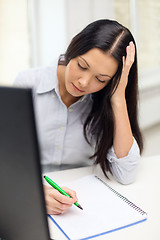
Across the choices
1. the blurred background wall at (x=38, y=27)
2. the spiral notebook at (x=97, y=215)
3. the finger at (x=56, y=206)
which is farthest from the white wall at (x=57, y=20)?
A: the finger at (x=56, y=206)

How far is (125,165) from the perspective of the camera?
1071 millimetres

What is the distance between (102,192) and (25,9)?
1.23m

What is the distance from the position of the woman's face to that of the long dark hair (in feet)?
0.06

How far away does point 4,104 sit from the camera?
0.34m

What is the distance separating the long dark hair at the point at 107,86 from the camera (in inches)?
39.0

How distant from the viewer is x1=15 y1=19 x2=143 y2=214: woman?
99cm

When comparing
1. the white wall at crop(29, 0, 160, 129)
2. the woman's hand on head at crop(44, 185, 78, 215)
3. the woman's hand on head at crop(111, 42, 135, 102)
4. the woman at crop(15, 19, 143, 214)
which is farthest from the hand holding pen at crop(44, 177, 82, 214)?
the white wall at crop(29, 0, 160, 129)

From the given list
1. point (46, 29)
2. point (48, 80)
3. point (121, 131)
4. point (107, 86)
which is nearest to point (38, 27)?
point (46, 29)

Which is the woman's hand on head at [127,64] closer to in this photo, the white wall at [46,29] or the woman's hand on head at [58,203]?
the woman's hand on head at [58,203]

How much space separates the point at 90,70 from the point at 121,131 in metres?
0.26

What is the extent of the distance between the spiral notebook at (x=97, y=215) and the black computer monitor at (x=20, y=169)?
1.04 feet

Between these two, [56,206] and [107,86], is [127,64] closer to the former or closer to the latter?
[107,86]

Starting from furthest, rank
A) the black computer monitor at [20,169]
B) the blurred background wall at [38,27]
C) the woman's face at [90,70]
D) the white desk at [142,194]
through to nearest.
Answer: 1. the blurred background wall at [38,27]
2. the woman's face at [90,70]
3. the white desk at [142,194]
4. the black computer monitor at [20,169]

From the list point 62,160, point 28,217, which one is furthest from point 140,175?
point 28,217
